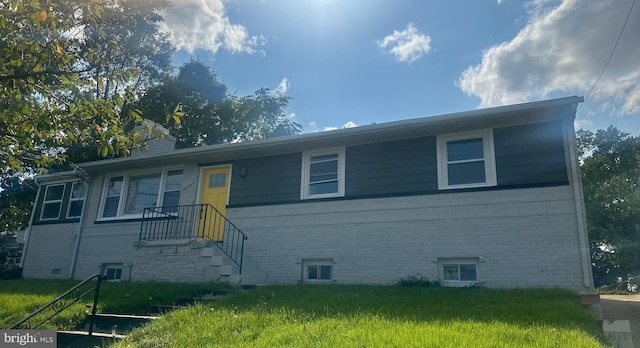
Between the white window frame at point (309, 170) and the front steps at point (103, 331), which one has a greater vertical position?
the white window frame at point (309, 170)

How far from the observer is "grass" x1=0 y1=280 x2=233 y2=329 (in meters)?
7.20

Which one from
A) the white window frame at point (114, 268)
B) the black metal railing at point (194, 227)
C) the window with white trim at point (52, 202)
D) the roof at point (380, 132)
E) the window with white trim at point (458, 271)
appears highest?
the roof at point (380, 132)

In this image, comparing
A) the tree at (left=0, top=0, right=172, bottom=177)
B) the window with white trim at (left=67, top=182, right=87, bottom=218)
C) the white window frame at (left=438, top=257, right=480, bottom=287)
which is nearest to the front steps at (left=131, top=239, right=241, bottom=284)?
the tree at (left=0, top=0, right=172, bottom=177)

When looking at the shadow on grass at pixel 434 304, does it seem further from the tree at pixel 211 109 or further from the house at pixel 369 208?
the tree at pixel 211 109

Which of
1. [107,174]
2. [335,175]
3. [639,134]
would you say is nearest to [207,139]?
[107,174]

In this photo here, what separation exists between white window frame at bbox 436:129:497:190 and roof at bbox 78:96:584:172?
0.17 meters

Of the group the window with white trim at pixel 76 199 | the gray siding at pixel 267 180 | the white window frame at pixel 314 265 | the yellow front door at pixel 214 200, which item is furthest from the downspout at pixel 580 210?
→ the window with white trim at pixel 76 199

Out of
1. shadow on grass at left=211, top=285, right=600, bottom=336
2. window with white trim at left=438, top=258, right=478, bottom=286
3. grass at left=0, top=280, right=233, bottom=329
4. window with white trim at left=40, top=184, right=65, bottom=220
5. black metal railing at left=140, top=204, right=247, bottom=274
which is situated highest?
window with white trim at left=40, top=184, right=65, bottom=220

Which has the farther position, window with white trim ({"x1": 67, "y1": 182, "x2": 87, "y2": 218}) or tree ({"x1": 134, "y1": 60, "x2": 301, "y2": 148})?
tree ({"x1": 134, "y1": 60, "x2": 301, "y2": 148})

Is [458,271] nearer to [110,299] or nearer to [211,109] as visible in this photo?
[110,299]

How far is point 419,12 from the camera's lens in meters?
9.85

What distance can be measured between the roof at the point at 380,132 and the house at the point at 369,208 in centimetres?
3

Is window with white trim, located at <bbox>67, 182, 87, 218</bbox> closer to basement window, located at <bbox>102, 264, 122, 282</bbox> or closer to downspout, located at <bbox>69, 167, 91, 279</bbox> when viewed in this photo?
downspout, located at <bbox>69, 167, 91, 279</bbox>

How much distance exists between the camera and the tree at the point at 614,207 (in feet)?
79.3
